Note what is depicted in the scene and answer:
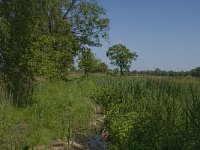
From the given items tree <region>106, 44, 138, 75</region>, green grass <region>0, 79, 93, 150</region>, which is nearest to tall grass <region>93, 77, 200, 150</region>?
green grass <region>0, 79, 93, 150</region>

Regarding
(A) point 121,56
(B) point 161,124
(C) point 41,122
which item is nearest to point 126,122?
(B) point 161,124

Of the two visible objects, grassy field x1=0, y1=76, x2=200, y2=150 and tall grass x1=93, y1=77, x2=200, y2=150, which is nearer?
tall grass x1=93, y1=77, x2=200, y2=150

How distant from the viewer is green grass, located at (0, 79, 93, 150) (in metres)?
10.6

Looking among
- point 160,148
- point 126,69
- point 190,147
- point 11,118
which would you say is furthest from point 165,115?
point 126,69

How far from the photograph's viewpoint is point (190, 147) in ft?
26.1

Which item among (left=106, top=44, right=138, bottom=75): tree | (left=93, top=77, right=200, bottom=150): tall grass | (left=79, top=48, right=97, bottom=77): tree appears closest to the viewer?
(left=93, top=77, right=200, bottom=150): tall grass

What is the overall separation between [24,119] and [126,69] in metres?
71.9

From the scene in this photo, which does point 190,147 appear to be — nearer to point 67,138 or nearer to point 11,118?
point 67,138

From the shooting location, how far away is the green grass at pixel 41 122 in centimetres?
1057

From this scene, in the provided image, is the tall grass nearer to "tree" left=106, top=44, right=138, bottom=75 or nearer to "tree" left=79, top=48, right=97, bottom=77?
"tree" left=79, top=48, right=97, bottom=77

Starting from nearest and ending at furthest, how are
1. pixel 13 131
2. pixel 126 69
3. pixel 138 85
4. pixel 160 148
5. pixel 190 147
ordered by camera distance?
pixel 190 147 → pixel 160 148 → pixel 13 131 → pixel 138 85 → pixel 126 69

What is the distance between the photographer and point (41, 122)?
12.9 meters

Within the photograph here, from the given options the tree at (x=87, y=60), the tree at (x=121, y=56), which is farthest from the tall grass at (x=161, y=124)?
the tree at (x=121, y=56)

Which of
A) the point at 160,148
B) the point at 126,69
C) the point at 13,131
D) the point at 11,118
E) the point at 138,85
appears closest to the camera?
the point at 160,148
